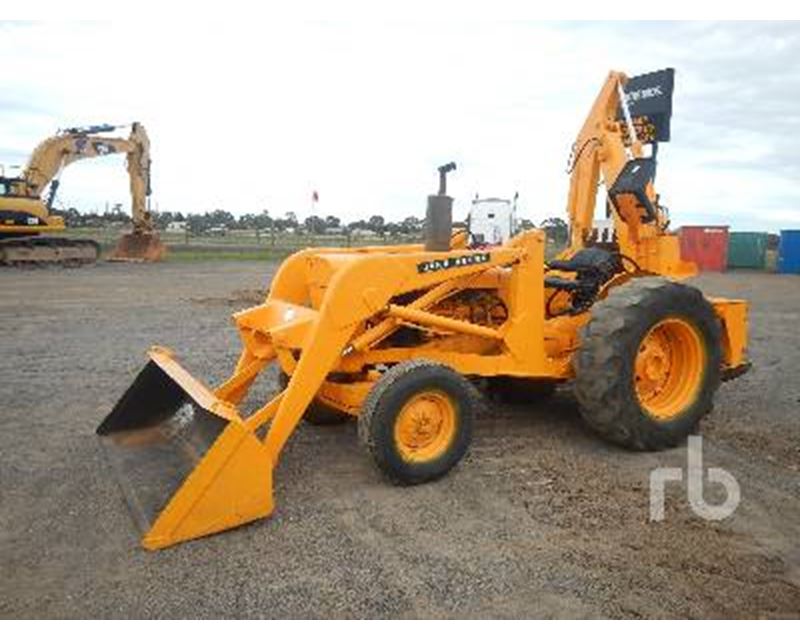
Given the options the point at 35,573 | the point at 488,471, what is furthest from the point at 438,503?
the point at 35,573

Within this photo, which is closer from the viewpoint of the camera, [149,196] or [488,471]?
[488,471]

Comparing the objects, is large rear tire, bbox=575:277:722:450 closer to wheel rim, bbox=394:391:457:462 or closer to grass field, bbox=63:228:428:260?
wheel rim, bbox=394:391:457:462

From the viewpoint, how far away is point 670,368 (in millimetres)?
6090

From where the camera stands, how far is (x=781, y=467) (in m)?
5.39

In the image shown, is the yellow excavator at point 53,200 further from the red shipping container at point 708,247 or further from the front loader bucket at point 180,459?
the red shipping container at point 708,247

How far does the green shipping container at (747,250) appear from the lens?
3391cm

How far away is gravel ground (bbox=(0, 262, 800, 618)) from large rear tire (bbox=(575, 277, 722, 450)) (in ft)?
0.77

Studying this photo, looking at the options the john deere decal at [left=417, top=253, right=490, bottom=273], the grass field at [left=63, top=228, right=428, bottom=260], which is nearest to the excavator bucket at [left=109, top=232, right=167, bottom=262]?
the grass field at [left=63, top=228, right=428, bottom=260]

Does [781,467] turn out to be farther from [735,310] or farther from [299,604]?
[299,604]

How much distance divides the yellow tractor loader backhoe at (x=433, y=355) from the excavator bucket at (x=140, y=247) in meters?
22.2

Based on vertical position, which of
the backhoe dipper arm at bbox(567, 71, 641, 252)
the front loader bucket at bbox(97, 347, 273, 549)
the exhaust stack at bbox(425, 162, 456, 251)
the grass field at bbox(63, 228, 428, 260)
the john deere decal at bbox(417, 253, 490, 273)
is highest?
the backhoe dipper arm at bbox(567, 71, 641, 252)

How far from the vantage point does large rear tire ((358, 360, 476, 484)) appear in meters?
4.73

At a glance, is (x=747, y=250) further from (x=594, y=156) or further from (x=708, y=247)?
(x=594, y=156)
